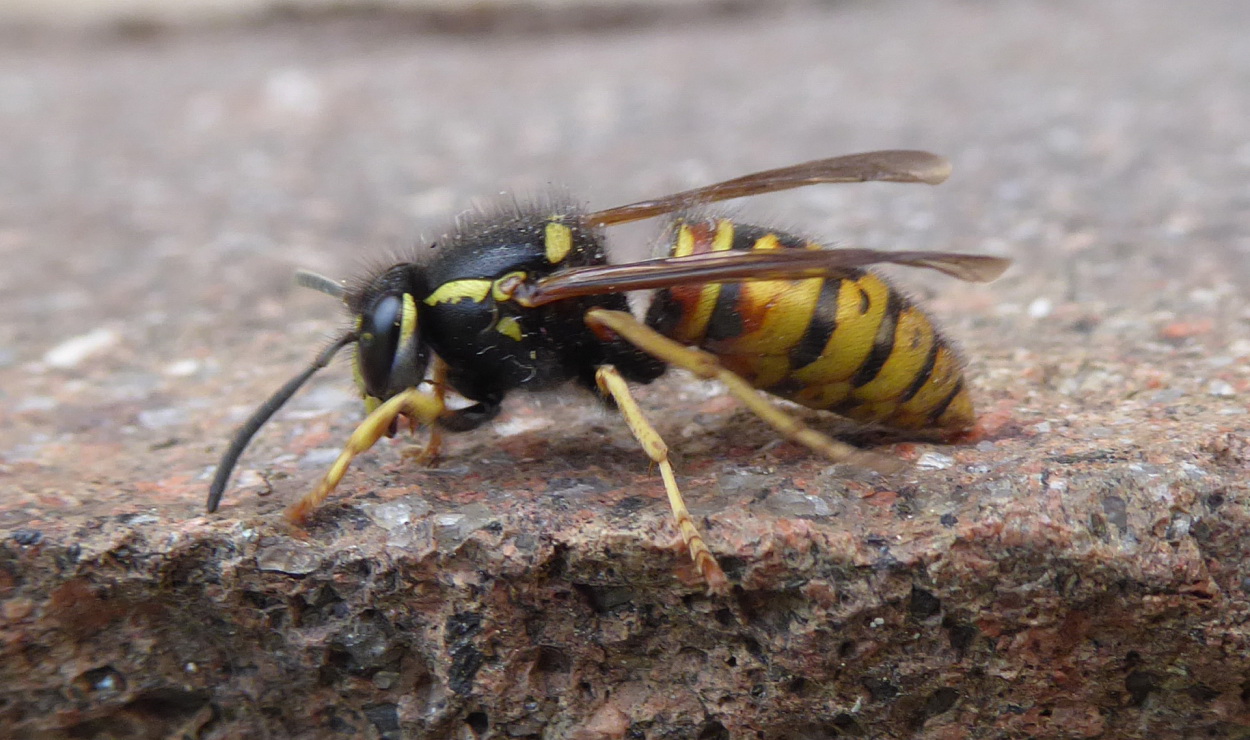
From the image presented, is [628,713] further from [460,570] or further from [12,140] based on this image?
[12,140]

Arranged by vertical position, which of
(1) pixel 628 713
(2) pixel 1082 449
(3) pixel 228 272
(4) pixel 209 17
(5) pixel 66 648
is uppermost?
(4) pixel 209 17

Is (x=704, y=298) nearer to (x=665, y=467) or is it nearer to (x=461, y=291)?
(x=665, y=467)

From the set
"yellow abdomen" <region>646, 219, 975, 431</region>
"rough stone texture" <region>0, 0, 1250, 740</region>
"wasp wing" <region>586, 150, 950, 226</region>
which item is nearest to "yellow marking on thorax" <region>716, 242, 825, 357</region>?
"yellow abdomen" <region>646, 219, 975, 431</region>

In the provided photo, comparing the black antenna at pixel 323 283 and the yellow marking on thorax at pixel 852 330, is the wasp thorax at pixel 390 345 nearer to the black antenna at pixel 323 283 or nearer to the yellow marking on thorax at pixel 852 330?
the black antenna at pixel 323 283

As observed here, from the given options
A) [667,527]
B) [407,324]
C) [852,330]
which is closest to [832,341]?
[852,330]

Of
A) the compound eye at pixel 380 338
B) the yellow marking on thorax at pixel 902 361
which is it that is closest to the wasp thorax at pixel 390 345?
the compound eye at pixel 380 338

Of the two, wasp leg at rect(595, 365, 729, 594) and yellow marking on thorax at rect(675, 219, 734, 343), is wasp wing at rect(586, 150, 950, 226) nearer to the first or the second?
yellow marking on thorax at rect(675, 219, 734, 343)

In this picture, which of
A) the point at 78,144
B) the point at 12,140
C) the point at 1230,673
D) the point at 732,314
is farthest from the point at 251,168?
the point at 1230,673
